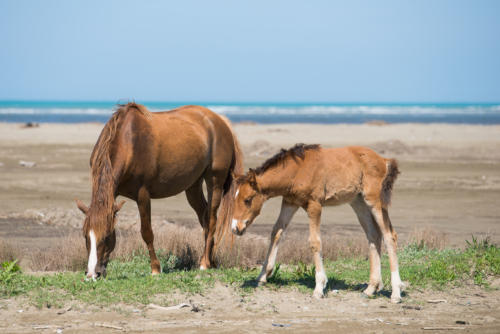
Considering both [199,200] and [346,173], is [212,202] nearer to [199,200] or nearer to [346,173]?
[199,200]

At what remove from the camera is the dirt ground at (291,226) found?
6680mm

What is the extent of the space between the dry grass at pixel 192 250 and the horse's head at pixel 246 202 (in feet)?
7.56

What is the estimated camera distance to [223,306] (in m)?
7.23

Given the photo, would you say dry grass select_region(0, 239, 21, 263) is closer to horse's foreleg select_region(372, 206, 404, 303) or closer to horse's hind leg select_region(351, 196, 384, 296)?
horse's hind leg select_region(351, 196, 384, 296)

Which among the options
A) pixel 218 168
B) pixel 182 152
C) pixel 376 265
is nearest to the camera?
pixel 376 265

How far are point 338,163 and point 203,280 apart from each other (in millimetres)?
2235

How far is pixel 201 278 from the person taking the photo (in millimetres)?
7996

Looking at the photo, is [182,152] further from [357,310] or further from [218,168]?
[357,310]

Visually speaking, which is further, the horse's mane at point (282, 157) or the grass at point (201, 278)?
the horse's mane at point (282, 157)

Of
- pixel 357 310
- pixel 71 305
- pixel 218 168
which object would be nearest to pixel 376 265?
pixel 357 310

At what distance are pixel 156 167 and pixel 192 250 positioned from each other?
2.15 metres

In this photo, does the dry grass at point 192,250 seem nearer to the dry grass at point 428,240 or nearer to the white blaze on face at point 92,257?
the dry grass at point 428,240

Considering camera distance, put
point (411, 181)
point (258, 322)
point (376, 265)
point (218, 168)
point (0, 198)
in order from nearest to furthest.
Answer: point (258, 322)
point (376, 265)
point (218, 168)
point (0, 198)
point (411, 181)

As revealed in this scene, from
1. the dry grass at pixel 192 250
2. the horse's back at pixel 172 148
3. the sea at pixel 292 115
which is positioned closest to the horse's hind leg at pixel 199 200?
the horse's back at pixel 172 148
